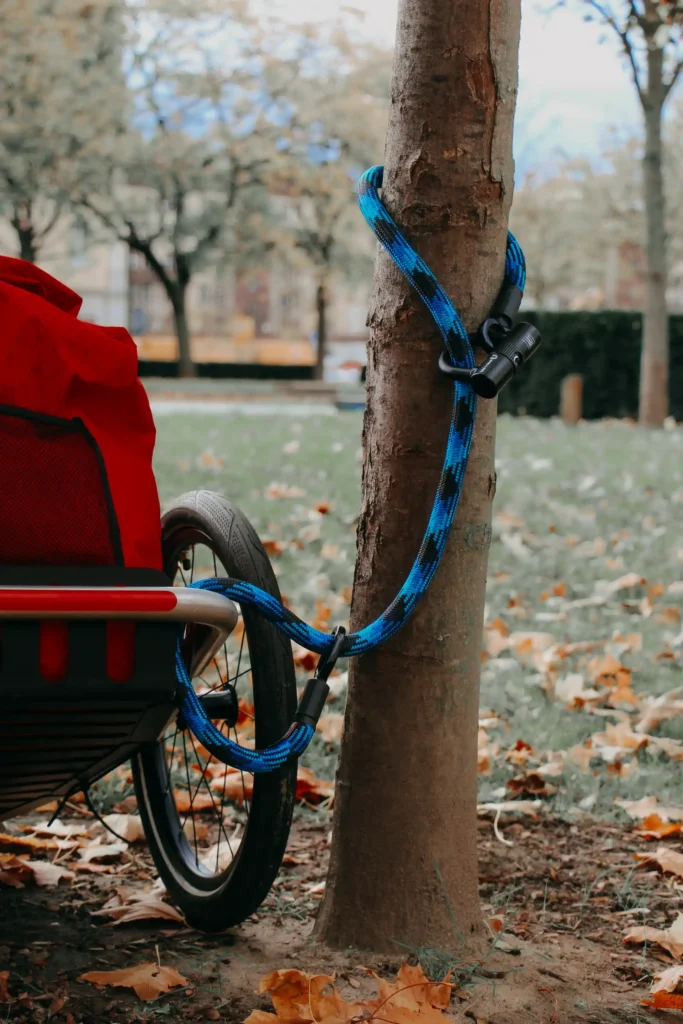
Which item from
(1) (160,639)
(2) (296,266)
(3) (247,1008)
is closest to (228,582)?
(1) (160,639)

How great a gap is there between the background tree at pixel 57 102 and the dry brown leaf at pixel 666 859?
64.9 ft

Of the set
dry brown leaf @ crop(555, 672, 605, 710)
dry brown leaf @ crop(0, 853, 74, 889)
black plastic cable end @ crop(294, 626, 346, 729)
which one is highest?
black plastic cable end @ crop(294, 626, 346, 729)

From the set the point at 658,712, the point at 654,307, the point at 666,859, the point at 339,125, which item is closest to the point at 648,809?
the point at 666,859

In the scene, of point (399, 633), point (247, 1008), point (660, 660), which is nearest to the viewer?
point (247, 1008)

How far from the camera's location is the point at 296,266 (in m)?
35.4

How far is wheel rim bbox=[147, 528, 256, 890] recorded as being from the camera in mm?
2250

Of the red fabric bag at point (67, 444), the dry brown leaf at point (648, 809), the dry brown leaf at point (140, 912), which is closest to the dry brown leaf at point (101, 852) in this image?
the dry brown leaf at point (140, 912)

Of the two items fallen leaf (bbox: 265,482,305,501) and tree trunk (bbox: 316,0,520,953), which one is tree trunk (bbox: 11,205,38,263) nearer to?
fallen leaf (bbox: 265,482,305,501)

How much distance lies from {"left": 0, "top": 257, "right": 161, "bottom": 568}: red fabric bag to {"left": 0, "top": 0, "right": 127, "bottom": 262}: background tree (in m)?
19.6

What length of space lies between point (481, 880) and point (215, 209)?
29.2 metres

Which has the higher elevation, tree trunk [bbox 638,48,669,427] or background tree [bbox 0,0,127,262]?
background tree [bbox 0,0,127,262]

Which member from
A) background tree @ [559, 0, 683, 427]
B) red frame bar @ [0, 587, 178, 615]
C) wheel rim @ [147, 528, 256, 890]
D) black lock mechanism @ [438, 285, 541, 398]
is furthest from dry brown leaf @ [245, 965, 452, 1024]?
background tree @ [559, 0, 683, 427]

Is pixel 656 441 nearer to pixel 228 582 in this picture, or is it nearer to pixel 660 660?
pixel 660 660

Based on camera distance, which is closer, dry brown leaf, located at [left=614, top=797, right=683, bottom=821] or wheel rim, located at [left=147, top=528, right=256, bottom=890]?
wheel rim, located at [left=147, top=528, right=256, bottom=890]
